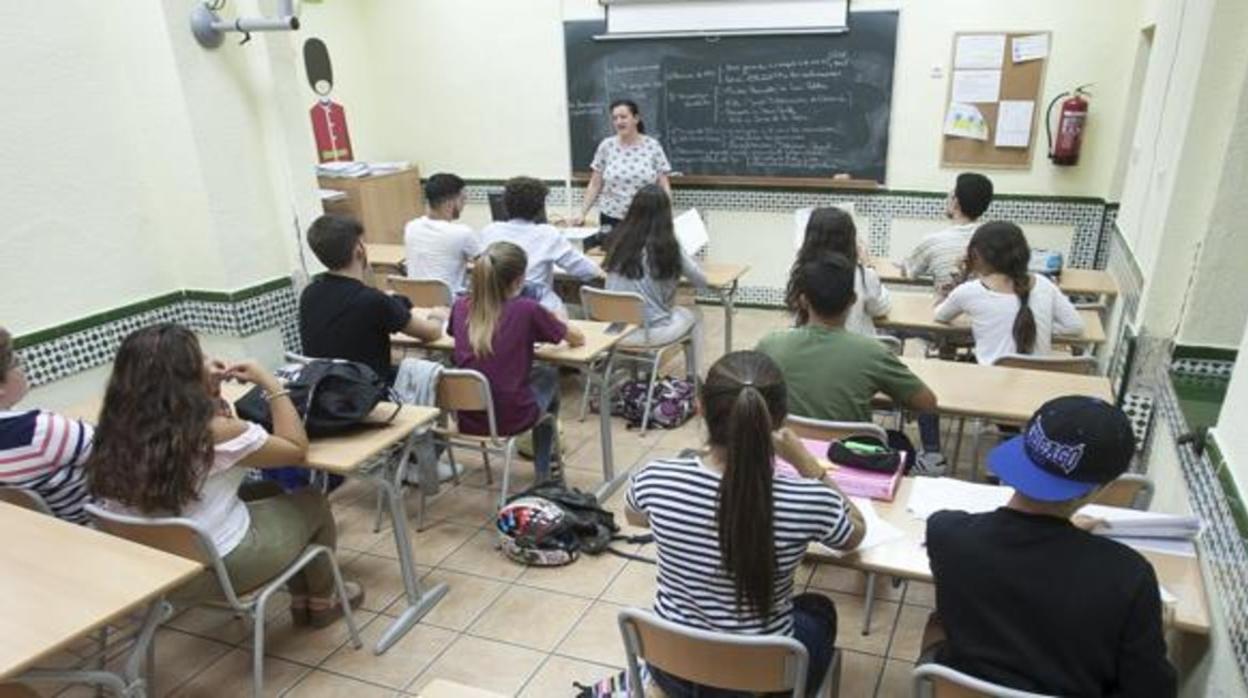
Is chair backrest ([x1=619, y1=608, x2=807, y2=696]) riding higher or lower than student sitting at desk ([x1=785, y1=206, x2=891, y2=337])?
lower

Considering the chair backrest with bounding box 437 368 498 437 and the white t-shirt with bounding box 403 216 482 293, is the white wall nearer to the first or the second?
the white t-shirt with bounding box 403 216 482 293

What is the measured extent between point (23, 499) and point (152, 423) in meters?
0.55

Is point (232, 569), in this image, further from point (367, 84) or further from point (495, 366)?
point (367, 84)

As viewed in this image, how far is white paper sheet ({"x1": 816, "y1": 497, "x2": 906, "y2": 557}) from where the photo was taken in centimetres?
176

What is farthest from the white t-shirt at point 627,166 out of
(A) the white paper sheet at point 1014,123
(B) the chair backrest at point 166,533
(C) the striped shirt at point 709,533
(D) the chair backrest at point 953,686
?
(D) the chair backrest at point 953,686

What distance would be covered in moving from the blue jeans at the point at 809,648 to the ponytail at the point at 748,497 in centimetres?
26

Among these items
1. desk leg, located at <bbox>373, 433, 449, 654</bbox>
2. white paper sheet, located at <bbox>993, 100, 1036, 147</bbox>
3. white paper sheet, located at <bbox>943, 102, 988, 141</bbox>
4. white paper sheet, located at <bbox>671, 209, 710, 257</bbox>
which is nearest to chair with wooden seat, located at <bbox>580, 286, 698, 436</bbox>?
white paper sheet, located at <bbox>671, 209, 710, 257</bbox>

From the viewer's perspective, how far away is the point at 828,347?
2357 millimetres

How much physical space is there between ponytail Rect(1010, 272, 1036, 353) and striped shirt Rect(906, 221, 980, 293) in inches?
23.3

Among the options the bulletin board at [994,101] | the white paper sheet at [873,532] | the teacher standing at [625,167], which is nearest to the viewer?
the white paper sheet at [873,532]

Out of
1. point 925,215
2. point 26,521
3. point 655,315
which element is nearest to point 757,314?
point 925,215

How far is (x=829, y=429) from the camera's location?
89.4 inches

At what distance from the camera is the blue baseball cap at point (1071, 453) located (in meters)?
1.32

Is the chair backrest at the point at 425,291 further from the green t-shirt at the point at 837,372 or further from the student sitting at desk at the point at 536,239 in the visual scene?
the green t-shirt at the point at 837,372
